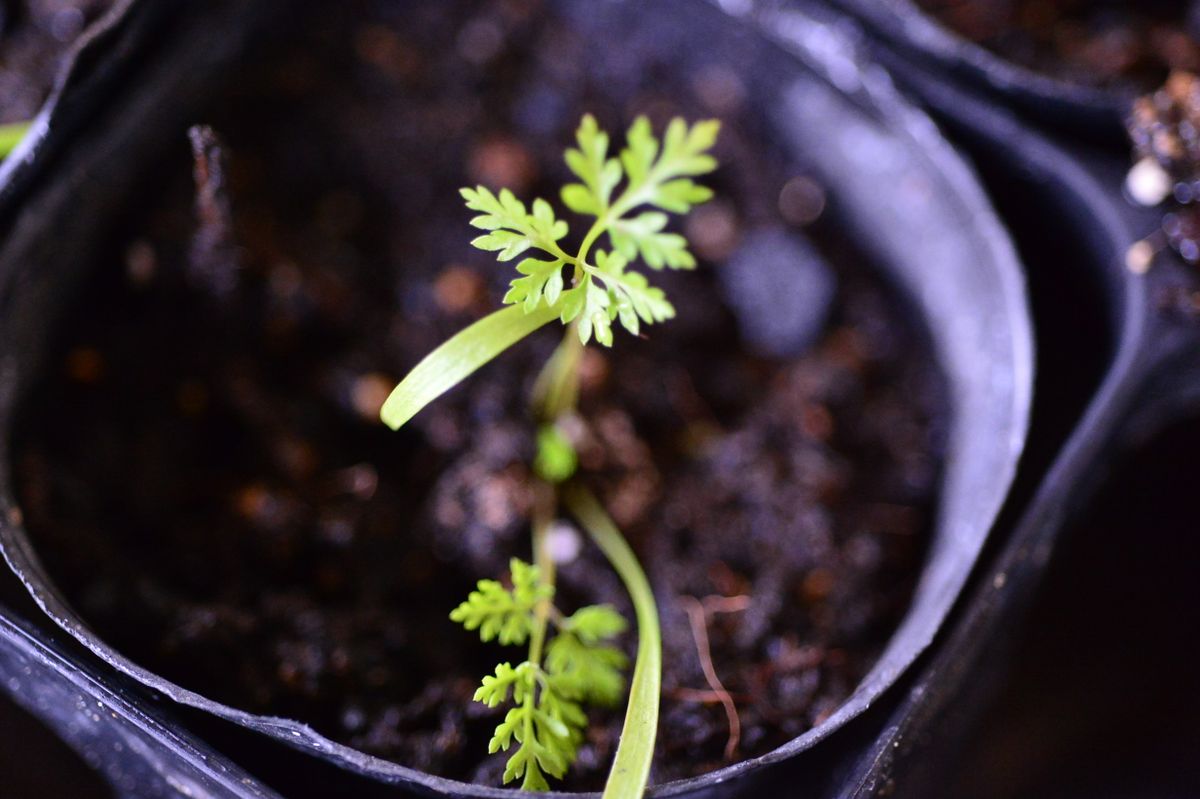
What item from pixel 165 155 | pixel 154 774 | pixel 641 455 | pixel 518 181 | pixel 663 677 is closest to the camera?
pixel 154 774

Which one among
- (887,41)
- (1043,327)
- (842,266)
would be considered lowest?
(1043,327)

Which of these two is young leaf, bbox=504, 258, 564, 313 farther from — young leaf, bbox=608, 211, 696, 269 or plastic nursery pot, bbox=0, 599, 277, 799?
plastic nursery pot, bbox=0, 599, 277, 799

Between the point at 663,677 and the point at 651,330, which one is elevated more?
the point at 651,330

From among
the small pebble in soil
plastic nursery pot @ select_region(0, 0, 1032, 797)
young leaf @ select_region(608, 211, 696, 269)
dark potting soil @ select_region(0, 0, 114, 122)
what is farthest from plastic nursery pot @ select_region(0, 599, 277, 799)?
the small pebble in soil

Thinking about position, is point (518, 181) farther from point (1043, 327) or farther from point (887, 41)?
point (1043, 327)

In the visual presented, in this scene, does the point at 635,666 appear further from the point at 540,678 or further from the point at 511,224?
the point at 511,224

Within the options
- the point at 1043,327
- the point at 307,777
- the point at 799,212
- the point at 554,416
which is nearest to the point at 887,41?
the point at 799,212

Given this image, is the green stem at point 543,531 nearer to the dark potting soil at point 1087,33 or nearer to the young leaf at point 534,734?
the young leaf at point 534,734
